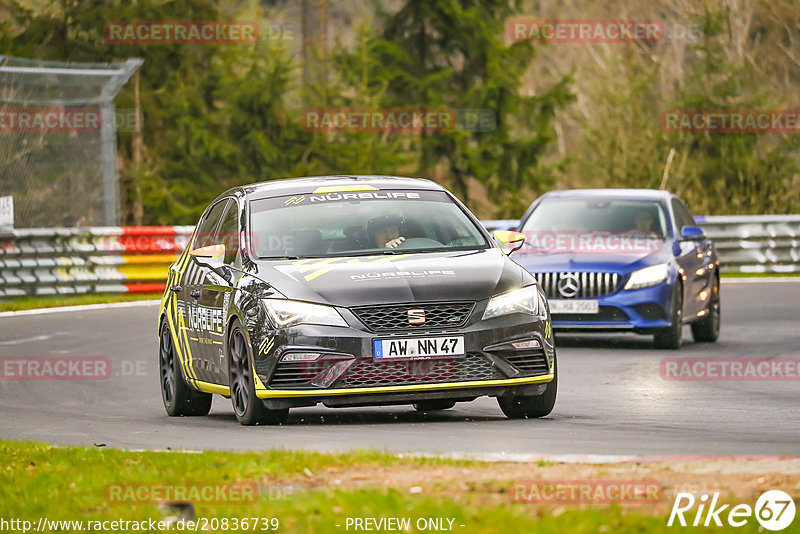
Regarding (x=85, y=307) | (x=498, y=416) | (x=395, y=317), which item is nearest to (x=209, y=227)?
(x=498, y=416)

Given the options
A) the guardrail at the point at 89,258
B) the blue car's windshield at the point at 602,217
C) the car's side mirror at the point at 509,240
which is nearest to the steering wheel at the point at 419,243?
the car's side mirror at the point at 509,240

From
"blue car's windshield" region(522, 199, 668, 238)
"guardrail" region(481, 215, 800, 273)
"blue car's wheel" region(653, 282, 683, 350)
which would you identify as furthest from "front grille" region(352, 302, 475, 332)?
"guardrail" region(481, 215, 800, 273)

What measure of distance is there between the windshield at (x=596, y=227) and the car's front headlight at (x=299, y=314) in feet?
24.8

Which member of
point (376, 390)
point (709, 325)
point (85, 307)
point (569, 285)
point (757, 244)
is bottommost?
point (757, 244)

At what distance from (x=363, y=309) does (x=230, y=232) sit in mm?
1947

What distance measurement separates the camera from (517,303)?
422 inches

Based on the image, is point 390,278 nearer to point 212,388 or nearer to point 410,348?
point 410,348

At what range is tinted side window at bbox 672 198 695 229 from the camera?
1861 centimetres

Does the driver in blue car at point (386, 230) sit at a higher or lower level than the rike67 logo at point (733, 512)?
higher

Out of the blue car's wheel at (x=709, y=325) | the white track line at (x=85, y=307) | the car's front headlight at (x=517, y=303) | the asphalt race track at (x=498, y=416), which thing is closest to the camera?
the asphalt race track at (x=498, y=416)

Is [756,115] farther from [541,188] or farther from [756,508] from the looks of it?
[756,508]

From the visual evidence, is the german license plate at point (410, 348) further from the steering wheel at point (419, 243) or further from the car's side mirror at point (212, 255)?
the car's side mirror at point (212, 255)

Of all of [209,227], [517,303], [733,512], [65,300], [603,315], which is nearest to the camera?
[733,512]

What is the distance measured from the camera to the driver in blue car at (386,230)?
11523mm
